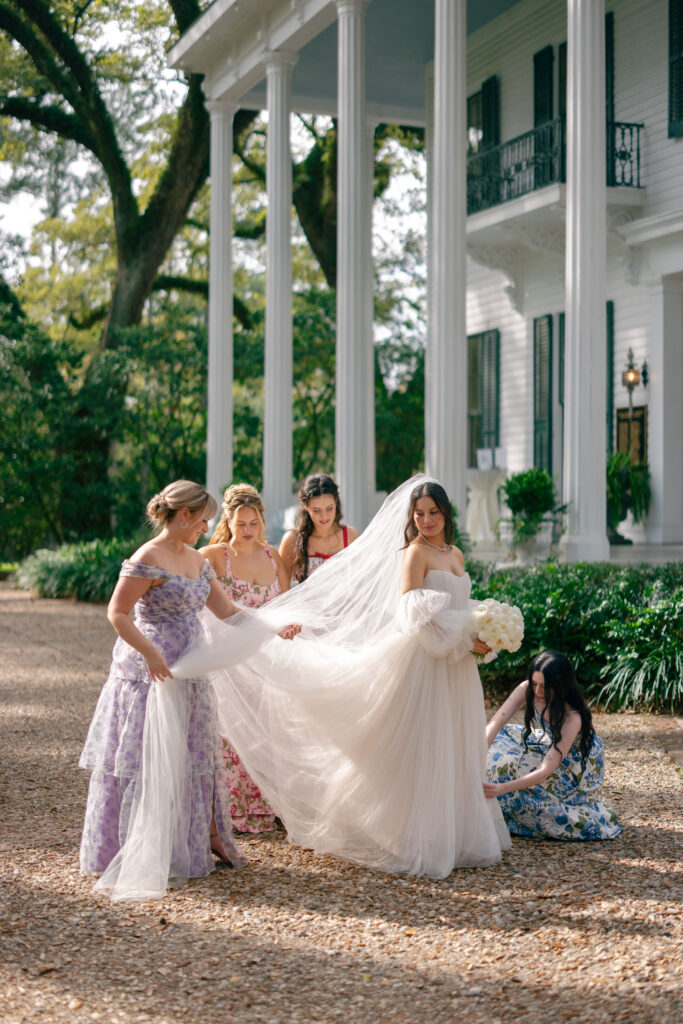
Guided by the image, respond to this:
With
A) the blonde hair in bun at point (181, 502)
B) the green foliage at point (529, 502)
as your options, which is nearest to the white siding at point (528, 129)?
the green foliage at point (529, 502)

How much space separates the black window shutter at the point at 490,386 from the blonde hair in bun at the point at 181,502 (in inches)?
556

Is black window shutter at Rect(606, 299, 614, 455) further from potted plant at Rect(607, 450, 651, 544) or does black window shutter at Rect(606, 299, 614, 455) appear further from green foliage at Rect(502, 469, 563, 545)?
green foliage at Rect(502, 469, 563, 545)

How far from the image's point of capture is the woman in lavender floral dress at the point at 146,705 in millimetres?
4922

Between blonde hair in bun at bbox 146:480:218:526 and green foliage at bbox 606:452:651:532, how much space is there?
34.1ft

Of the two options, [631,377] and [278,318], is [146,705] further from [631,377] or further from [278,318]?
[278,318]

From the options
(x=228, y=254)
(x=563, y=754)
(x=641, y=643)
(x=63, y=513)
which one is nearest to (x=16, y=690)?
(x=641, y=643)

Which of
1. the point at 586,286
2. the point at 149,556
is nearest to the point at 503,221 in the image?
the point at 586,286

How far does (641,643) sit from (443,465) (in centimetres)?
478

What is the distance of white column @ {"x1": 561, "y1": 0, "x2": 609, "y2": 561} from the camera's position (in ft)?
37.5

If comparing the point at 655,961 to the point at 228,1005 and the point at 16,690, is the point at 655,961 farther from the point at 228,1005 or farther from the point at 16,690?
the point at 16,690

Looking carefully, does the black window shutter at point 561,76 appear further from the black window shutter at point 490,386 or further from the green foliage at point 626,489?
the green foliage at point 626,489

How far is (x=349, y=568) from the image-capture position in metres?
5.64

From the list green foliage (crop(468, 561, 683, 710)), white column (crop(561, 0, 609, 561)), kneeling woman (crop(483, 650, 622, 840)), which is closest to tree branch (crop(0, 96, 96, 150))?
white column (crop(561, 0, 609, 561))

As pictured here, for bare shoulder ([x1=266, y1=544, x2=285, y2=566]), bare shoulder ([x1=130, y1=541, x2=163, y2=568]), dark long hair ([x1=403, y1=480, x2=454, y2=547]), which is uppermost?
dark long hair ([x1=403, y1=480, x2=454, y2=547])
